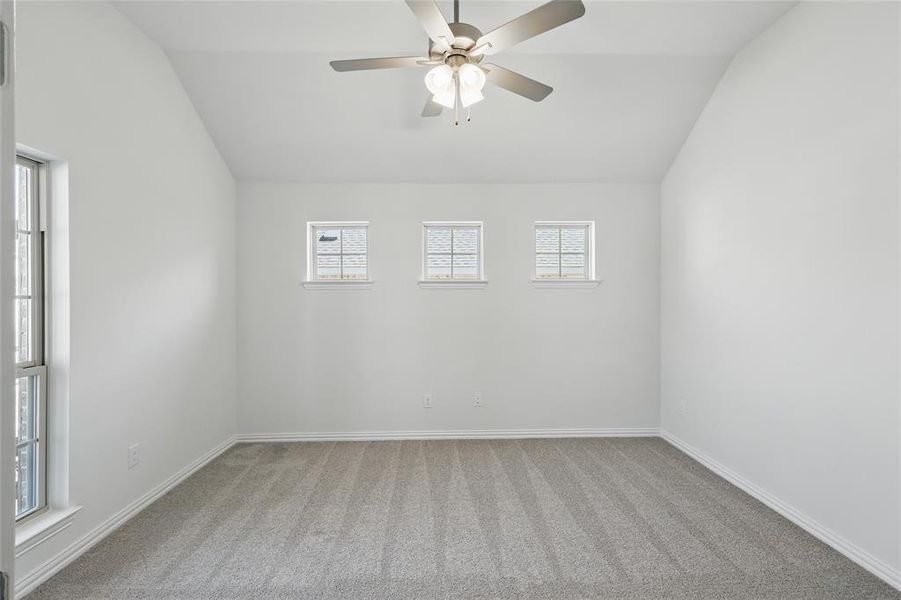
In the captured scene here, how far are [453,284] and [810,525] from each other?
2.87m

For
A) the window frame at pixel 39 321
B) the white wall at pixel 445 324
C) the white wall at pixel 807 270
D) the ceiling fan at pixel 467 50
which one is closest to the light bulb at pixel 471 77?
the ceiling fan at pixel 467 50

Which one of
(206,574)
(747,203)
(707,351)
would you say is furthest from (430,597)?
(747,203)

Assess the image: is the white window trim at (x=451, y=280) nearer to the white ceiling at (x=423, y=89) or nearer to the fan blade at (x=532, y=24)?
the white ceiling at (x=423, y=89)

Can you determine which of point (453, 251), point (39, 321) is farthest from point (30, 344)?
point (453, 251)

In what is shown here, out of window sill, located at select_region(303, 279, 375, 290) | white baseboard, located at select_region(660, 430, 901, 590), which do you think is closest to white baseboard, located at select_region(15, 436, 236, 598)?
window sill, located at select_region(303, 279, 375, 290)

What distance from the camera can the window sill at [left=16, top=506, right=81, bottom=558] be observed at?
1.96 m

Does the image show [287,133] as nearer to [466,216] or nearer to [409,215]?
[409,215]

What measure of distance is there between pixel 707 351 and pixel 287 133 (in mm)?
3687

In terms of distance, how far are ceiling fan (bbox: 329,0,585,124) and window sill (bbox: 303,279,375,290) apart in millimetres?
1984

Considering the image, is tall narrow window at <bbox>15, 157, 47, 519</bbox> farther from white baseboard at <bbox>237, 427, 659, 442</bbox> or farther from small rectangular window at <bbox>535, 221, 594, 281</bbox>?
small rectangular window at <bbox>535, 221, 594, 281</bbox>

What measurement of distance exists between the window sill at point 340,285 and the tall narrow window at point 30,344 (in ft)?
6.58

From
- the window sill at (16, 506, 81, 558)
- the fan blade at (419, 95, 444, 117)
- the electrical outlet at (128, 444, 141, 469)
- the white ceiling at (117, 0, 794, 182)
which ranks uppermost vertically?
the white ceiling at (117, 0, 794, 182)

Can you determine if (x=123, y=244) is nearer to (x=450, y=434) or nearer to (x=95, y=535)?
(x=95, y=535)

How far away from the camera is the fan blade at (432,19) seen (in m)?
1.77
